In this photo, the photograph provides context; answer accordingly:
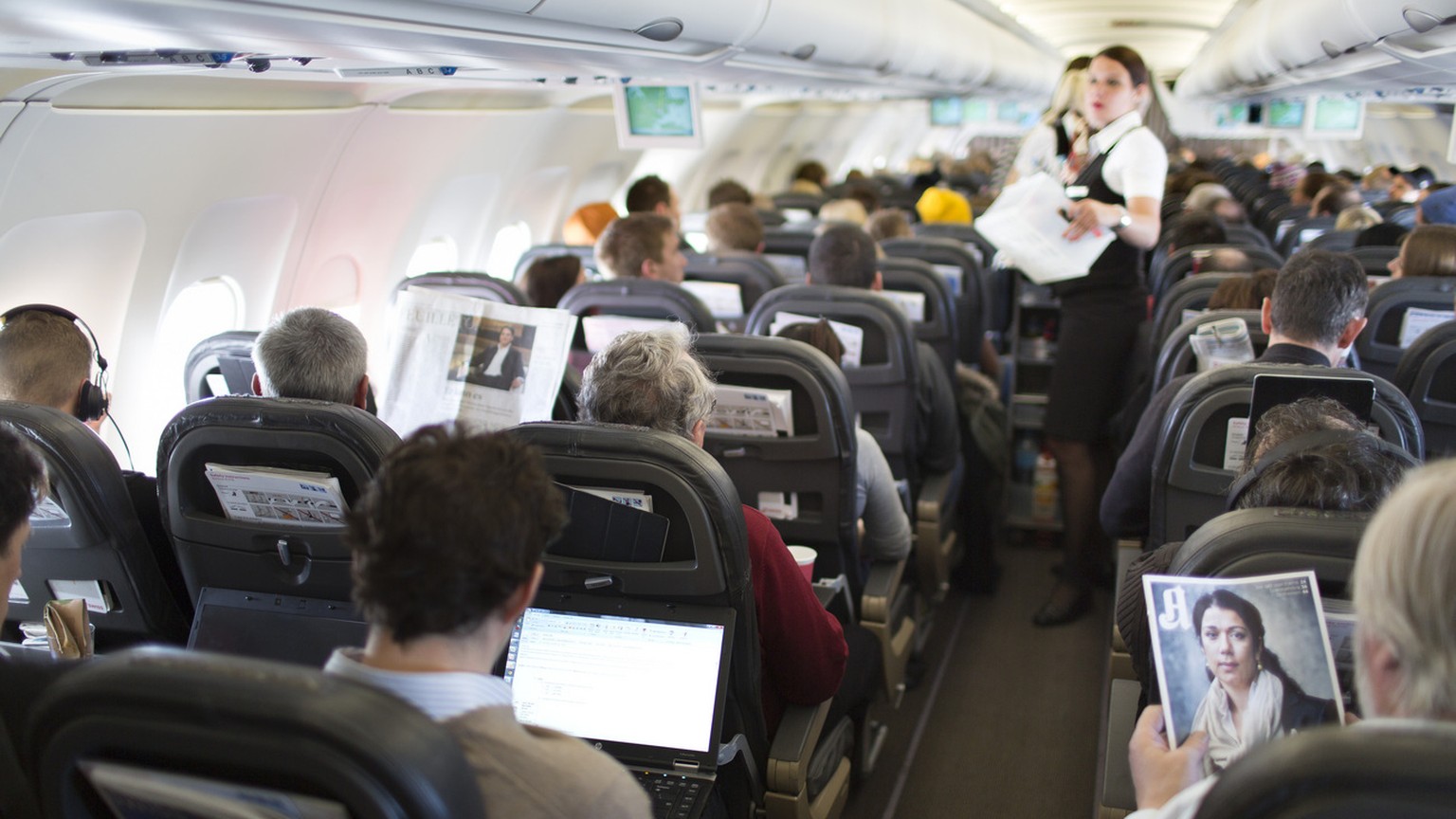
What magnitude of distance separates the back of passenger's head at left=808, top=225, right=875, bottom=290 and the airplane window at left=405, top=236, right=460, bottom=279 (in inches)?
138

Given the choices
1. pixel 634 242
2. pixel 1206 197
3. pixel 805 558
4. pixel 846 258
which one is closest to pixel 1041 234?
pixel 846 258

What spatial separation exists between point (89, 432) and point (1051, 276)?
3.49m

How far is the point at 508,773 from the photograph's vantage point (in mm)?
1373

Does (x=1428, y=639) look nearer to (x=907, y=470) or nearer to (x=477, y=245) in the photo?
(x=907, y=470)

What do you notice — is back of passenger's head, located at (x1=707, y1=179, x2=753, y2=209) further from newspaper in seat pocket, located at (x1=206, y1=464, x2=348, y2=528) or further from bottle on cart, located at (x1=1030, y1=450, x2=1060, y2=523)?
newspaper in seat pocket, located at (x1=206, y1=464, x2=348, y2=528)

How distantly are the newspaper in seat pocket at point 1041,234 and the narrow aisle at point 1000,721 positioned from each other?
1.59 metres

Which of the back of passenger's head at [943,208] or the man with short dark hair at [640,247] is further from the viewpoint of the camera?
the back of passenger's head at [943,208]

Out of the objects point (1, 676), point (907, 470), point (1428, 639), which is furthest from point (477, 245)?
point (1428, 639)

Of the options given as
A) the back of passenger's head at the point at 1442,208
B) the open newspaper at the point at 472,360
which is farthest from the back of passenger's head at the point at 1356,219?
the open newspaper at the point at 472,360

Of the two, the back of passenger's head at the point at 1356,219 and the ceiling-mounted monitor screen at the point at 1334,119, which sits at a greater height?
the ceiling-mounted monitor screen at the point at 1334,119

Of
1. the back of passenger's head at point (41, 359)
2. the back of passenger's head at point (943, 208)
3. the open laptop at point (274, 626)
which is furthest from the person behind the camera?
the back of passenger's head at point (943, 208)

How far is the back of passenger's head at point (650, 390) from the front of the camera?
2496mm

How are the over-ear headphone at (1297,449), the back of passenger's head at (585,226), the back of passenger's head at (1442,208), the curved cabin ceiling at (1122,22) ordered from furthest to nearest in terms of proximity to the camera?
the curved cabin ceiling at (1122,22) < the back of passenger's head at (585,226) < the back of passenger's head at (1442,208) < the over-ear headphone at (1297,449)

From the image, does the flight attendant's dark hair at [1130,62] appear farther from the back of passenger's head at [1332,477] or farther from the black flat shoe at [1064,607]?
the back of passenger's head at [1332,477]
